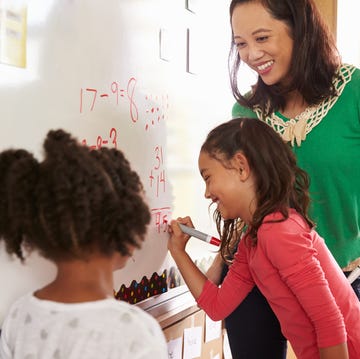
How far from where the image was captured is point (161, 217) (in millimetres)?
1320

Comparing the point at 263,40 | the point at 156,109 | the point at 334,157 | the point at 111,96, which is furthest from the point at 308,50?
the point at 111,96

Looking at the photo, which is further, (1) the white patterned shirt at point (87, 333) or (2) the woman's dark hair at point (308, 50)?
(2) the woman's dark hair at point (308, 50)

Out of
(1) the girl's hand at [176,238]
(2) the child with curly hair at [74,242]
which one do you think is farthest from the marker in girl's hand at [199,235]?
(2) the child with curly hair at [74,242]

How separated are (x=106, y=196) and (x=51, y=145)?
0.10 meters

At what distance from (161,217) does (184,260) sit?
0.36ft

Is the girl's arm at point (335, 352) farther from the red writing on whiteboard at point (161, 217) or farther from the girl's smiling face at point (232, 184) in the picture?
the red writing on whiteboard at point (161, 217)

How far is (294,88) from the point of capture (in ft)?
4.40

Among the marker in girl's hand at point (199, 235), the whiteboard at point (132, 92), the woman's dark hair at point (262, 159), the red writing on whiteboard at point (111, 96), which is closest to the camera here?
the whiteboard at point (132, 92)

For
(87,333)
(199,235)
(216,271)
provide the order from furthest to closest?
(216,271)
(199,235)
(87,333)

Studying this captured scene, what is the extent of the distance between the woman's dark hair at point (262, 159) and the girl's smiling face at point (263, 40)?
169 millimetres

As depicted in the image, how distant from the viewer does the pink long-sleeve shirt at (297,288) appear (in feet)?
3.58

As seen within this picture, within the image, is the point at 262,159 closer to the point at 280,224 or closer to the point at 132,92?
the point at 280,224

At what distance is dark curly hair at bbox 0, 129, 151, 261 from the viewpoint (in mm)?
733

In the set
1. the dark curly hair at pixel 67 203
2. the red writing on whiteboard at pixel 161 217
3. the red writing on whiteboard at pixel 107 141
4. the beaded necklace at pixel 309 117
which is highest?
the beaded necklace at pixel 309 117
